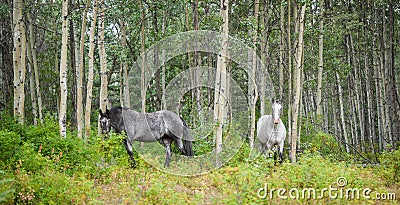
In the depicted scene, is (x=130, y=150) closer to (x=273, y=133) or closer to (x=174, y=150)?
(x=174, y=150)

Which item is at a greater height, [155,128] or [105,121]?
[105,121]

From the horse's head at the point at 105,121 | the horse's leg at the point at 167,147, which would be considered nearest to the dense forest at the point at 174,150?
the horse's leg at the point at 167,147

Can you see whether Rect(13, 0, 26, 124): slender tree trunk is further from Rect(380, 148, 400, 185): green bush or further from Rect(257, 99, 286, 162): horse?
Rect(380, 148, 400, 185): green bush

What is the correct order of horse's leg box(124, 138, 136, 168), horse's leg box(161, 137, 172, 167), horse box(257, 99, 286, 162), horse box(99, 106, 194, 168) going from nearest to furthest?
horse's leg box(124, 138, 136, 168), horse box(257, 99, 286, 162), horse's leg box(161, 137, 172, 167), horse box(99, 106, 194, 168)

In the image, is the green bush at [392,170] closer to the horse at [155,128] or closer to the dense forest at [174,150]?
the dense forest at [174,150]

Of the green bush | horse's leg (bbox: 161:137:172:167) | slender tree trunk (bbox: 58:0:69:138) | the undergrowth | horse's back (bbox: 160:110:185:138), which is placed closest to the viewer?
Result: the undergrowth

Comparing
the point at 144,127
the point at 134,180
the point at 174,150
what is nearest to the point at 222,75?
the point at 144,127

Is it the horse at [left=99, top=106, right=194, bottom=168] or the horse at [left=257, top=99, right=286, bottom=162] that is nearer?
the horse at [left=257, top=99, right=286, bottom=162]

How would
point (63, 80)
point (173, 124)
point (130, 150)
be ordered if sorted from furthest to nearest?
1. point (173, 124)
2. point (130, 150)
3. point (63, 80)

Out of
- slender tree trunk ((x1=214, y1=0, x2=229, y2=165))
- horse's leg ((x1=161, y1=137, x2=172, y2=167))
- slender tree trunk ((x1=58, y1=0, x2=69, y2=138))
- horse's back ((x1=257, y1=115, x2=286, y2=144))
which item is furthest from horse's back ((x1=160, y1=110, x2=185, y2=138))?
slender tree trunk ((x1=58, y1=0, x2=69, y2=138))

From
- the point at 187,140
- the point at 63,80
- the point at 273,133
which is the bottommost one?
the point at 187,140

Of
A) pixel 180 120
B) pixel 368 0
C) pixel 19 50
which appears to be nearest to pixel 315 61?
pixel 368 0

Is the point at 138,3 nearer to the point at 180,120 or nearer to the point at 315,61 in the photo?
the point at 180,120

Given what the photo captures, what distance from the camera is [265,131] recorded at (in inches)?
519
